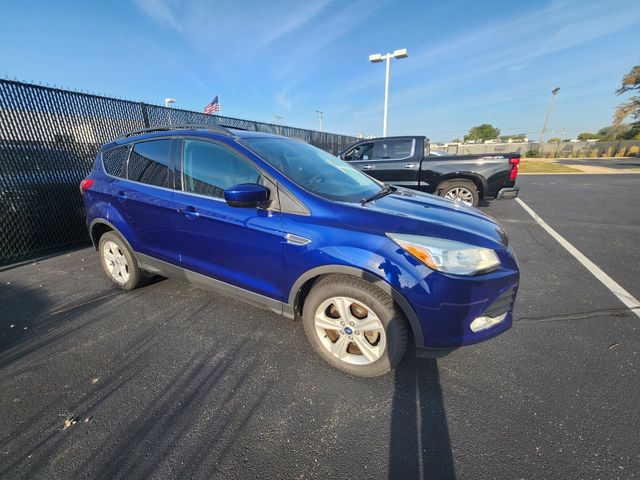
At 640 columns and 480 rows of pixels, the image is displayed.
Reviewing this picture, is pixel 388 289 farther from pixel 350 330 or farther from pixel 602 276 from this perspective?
pixel 602 276

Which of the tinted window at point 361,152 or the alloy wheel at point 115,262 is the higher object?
the tinted window at point 361,152

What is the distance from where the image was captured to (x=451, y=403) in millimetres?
1924

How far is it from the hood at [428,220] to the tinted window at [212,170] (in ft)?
3.16

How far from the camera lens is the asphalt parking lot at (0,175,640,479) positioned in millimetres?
1568

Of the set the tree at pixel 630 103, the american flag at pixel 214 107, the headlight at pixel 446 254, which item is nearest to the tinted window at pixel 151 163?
the headlight at pixel 446 254

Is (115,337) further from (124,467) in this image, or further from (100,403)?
(124,467)

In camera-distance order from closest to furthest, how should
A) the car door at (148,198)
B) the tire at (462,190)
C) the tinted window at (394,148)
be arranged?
the car door at (148,198) < the tire at (462,190) < the tinted window at (394,148)

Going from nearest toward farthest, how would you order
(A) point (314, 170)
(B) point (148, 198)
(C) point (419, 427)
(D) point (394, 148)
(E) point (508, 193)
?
(C) point (419, 427)
(A) point (314, 170)
(B) point (148, 198)
(E) point (508, 193)
(D) point (394, 148)

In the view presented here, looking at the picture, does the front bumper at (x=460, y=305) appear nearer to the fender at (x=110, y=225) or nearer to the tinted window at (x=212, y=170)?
the tinted window at (x=212, y=170)

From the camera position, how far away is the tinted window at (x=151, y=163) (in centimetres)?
286

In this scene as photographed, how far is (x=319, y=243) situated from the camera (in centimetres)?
204

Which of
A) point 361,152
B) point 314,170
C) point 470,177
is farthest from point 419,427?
point 361,152

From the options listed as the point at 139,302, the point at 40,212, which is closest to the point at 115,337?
the point at 139,302

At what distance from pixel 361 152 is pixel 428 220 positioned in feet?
18.5
